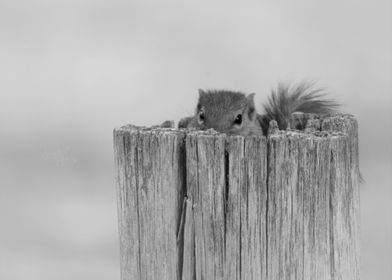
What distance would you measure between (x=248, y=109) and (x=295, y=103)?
0.85 meters

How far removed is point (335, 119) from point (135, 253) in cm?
81

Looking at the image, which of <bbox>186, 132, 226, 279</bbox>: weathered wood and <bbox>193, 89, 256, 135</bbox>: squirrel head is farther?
<bbox>193, 89, 256, 135</bbox>: squirrel head

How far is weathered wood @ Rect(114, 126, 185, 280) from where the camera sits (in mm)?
2004

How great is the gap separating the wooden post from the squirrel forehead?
2804 millimetres

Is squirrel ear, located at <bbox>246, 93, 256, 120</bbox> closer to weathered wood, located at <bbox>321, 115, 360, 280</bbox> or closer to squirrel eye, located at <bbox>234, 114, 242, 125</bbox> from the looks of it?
squirrel eye, located at <bbox>234, 114, 242, 125</bbox>

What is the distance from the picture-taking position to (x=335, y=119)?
229 centimetres

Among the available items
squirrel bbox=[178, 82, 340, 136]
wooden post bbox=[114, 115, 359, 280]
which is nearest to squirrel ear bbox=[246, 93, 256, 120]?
squirrel bbox=[178, 82, 340, 136]

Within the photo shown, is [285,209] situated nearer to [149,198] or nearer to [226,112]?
[149,198]

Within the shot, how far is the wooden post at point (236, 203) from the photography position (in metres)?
1.94

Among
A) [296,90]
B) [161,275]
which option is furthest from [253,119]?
[161,275]

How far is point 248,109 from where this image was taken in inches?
199

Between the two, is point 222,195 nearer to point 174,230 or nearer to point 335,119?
point 174,230

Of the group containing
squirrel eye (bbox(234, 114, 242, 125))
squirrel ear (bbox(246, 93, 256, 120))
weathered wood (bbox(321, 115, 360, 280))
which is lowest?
weathered wood (bbox(321, 115, 360, 280))

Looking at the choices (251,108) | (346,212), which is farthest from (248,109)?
(346,212)
